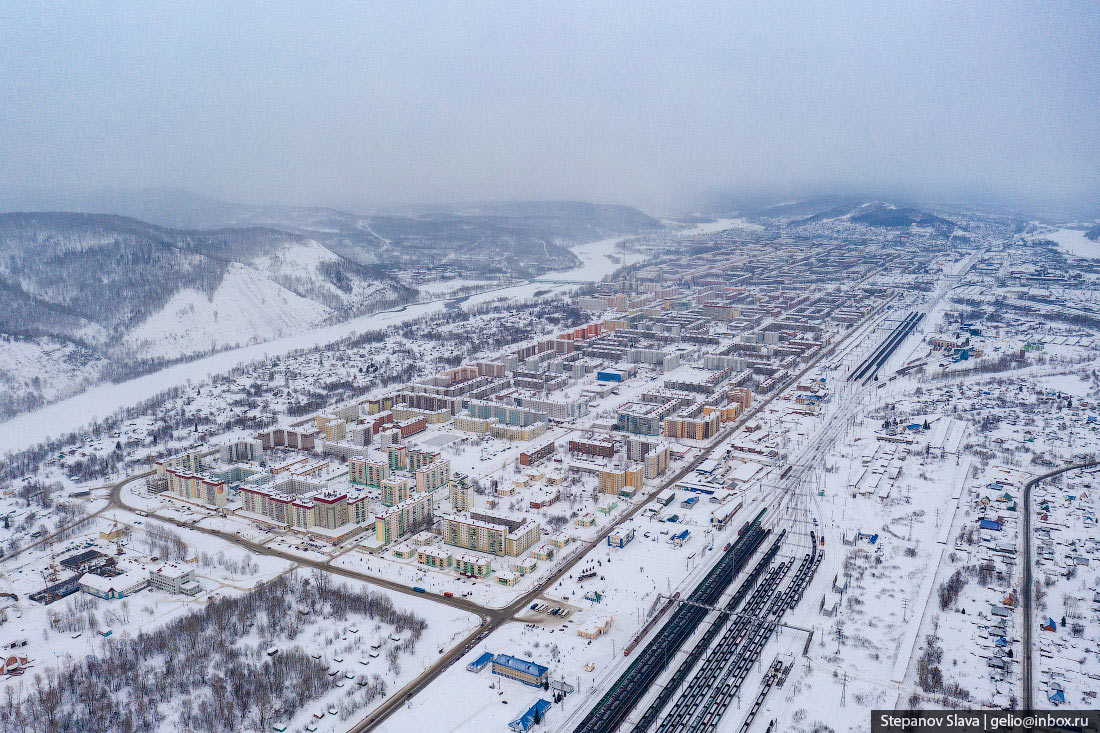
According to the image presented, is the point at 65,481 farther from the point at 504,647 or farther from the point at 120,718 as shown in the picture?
the point at 504,647

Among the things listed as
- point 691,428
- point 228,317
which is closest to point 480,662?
point 691,428

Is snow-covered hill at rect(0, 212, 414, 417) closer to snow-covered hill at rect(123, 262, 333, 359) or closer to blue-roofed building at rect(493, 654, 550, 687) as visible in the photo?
snow-covered hill at rect(123, 262, 333, 359)

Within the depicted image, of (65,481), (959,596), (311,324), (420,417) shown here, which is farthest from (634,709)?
(311,324)

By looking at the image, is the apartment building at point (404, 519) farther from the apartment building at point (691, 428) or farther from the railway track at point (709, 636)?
the apartment building at point (691, 428)

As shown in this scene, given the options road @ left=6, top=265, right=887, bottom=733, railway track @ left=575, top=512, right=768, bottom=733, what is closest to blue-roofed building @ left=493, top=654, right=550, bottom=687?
road @ left=6, top=265, right=887, bottom=733

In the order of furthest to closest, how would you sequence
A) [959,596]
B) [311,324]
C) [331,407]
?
[311,324]
[331,407]
[959,596]

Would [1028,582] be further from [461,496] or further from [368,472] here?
[368,472]
